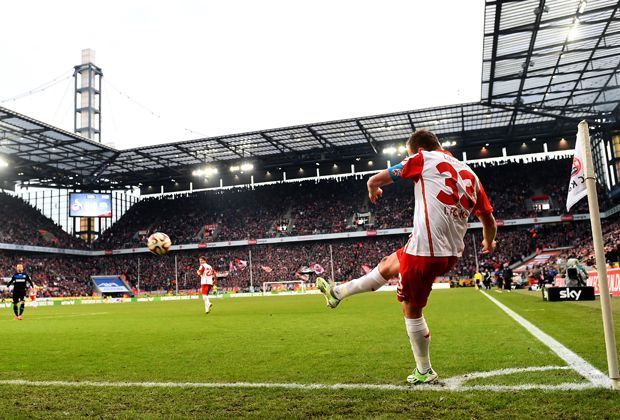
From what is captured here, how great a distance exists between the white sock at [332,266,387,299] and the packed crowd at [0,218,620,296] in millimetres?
40601

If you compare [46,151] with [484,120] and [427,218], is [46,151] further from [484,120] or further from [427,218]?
[427,218]

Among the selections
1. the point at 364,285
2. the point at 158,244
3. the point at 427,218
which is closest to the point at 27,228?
the point at 158,244

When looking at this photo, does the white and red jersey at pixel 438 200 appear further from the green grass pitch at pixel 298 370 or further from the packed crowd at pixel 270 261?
the packed crowd at pixel 270 261

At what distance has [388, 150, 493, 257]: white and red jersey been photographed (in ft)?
12.7

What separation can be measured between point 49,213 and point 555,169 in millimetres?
60456

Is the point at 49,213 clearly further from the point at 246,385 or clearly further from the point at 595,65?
the point at 246,385

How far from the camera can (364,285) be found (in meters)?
4.56

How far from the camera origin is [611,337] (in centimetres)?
372

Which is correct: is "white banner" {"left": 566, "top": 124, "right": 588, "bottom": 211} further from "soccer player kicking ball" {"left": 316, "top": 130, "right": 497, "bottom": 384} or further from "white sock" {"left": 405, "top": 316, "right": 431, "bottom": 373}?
"white sock" {"left": 405, "top": 316, "right": 431, "bottom": 373}

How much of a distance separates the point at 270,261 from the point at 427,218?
5003 cm

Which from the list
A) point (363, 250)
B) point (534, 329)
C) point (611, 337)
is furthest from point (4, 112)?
point (611, 337)

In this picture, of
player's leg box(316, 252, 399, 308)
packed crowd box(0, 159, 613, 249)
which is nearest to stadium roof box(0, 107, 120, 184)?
packed crowd box(0, 159, 613, 249)

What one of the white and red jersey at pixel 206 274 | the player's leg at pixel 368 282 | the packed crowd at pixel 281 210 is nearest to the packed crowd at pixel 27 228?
the packed crowd at pixel 281 210

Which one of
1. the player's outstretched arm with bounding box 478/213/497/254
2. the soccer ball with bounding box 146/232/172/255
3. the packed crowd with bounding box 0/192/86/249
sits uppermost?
the packed crowd with bounding box 0/192/86/249
